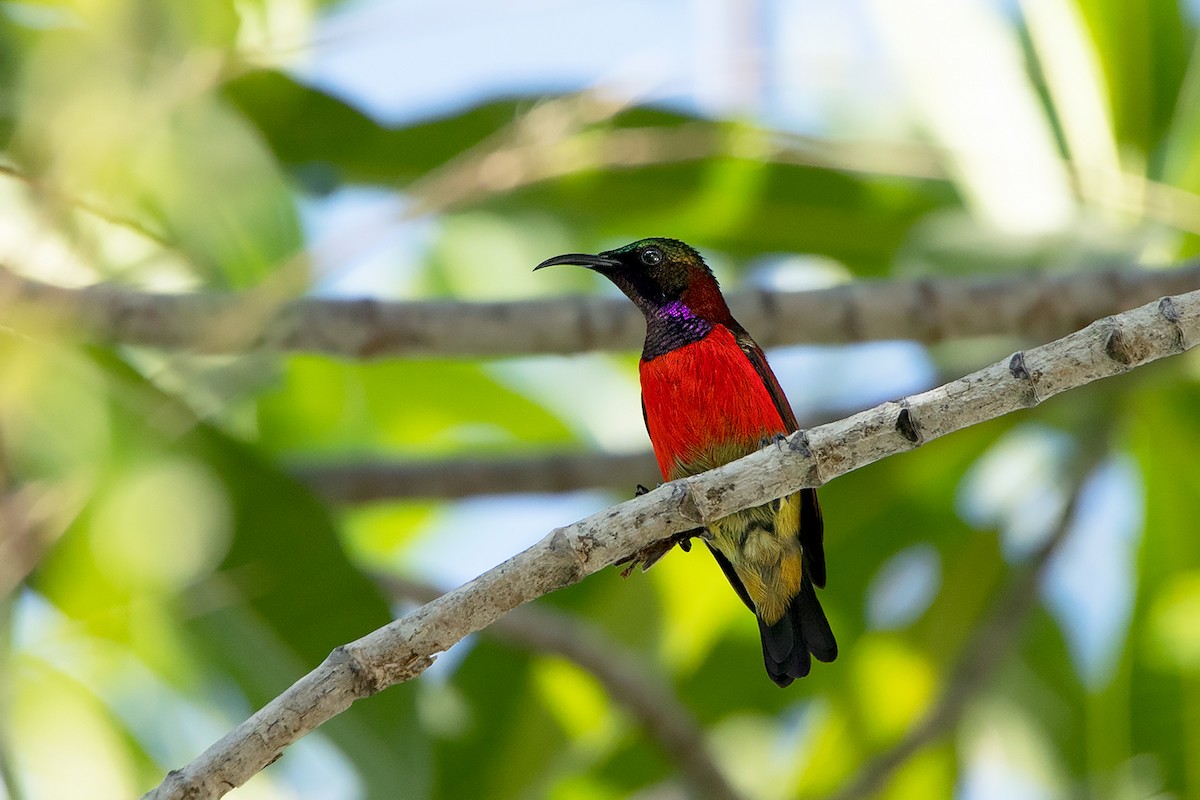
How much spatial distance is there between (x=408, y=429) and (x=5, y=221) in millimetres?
3154

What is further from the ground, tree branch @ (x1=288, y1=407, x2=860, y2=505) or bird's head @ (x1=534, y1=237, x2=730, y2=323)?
tree branch @ (x1=288, y1=407, x2=860, y2=505)

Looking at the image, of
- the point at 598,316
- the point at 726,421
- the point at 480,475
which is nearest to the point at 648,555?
the point at 726,421

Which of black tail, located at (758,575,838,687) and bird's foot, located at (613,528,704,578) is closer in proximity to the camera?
bird's foot, located at (613,528,704,578)

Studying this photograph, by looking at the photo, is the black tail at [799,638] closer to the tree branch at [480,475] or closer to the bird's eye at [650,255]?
the bird's eye at [650,255]

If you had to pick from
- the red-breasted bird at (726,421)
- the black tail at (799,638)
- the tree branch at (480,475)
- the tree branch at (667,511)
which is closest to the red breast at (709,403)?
the red-breasted bird at (726,421)

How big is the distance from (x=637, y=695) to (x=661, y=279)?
7.45ft

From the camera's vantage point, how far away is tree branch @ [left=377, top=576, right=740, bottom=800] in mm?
5398

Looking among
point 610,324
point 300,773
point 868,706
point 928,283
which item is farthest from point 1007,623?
point 300,773

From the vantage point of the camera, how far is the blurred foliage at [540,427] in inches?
143

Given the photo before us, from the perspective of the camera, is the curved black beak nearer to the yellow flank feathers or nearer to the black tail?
the yellow flank feathers

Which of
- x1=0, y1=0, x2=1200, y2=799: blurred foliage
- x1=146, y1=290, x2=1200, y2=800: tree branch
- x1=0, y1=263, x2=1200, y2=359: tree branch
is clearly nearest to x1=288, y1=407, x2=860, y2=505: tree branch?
x1=0, y1=0, x2=1200, y2=799: blurred foliage

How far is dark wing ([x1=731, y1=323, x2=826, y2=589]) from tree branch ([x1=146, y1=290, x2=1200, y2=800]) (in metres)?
0.95

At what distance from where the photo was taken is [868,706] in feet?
19.8

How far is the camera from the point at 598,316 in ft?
14.3
